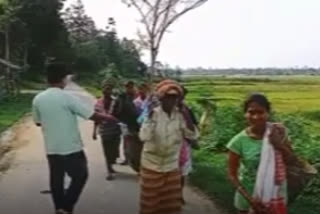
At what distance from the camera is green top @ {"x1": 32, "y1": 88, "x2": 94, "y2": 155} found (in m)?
7.76

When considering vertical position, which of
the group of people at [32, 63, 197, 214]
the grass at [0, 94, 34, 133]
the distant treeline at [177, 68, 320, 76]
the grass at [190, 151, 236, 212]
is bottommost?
the distant treeline at [177, 68, 320, 76]

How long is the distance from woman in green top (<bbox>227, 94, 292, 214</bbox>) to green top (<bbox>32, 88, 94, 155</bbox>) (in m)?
2.84

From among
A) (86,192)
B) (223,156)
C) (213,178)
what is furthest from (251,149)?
(223,156)

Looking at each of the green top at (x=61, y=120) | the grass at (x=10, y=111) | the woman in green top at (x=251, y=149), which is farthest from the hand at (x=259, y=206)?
the grass at (x=10, y=111)

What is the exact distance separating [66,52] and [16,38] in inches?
764

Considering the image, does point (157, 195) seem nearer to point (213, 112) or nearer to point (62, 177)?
point (62, 177)

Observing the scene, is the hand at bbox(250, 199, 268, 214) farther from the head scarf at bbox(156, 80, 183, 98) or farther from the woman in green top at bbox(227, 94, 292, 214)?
the head scarf at bbox(156, 80, 183, 98)

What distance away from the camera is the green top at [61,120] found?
7.76m

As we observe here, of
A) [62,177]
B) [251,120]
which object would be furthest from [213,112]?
[251,120]

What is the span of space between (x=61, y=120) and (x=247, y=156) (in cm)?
307

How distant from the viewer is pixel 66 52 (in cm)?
7244

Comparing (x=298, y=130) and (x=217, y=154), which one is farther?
(x=217, y=154)

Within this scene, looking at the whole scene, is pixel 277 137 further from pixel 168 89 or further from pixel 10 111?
pixel 10 111

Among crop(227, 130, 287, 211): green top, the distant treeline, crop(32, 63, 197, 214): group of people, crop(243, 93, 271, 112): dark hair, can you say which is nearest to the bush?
crop(32, 63, 197, 214): group of people
